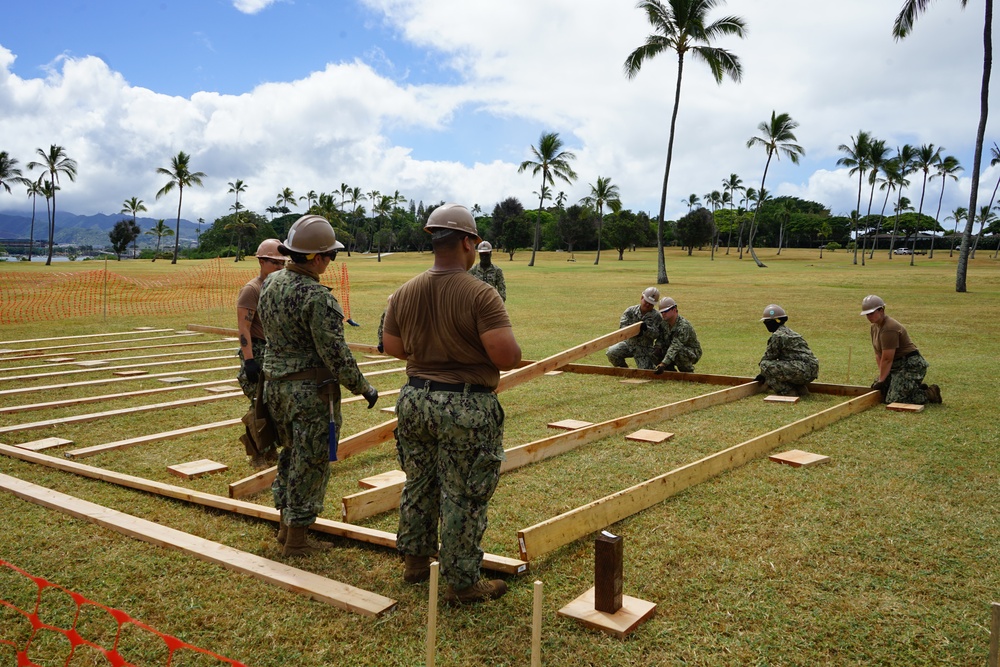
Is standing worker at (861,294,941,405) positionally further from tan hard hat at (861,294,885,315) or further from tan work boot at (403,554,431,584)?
tan work boot at (403,554,431,584)

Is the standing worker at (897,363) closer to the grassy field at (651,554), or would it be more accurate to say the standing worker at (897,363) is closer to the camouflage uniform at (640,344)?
the grassy field at (651,554)

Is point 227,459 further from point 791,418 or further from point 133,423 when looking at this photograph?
point 791,418

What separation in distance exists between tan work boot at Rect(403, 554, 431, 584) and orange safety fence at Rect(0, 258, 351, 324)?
13259 millimetres

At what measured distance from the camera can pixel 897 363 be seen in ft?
29.4

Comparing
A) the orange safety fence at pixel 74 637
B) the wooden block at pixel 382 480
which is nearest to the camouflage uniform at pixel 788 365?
the wooden block at pixel 382 480

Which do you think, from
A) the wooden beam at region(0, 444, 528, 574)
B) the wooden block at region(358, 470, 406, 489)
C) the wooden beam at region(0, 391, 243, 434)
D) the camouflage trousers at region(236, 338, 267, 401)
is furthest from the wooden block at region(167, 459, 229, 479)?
the wooden beam at region(0, 391, 243, 434)

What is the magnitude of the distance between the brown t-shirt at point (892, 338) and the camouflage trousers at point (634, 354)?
3514 mm

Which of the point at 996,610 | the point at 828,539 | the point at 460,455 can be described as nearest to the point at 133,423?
the point at 460,455

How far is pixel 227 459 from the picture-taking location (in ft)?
21.5

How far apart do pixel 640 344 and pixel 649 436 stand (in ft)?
15.3

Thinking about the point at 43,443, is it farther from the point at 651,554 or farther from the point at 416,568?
the point at 651,554

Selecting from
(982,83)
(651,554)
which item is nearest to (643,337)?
(651,554)

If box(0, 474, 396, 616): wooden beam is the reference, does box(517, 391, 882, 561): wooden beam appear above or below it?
above

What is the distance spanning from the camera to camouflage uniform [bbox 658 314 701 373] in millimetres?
11070
